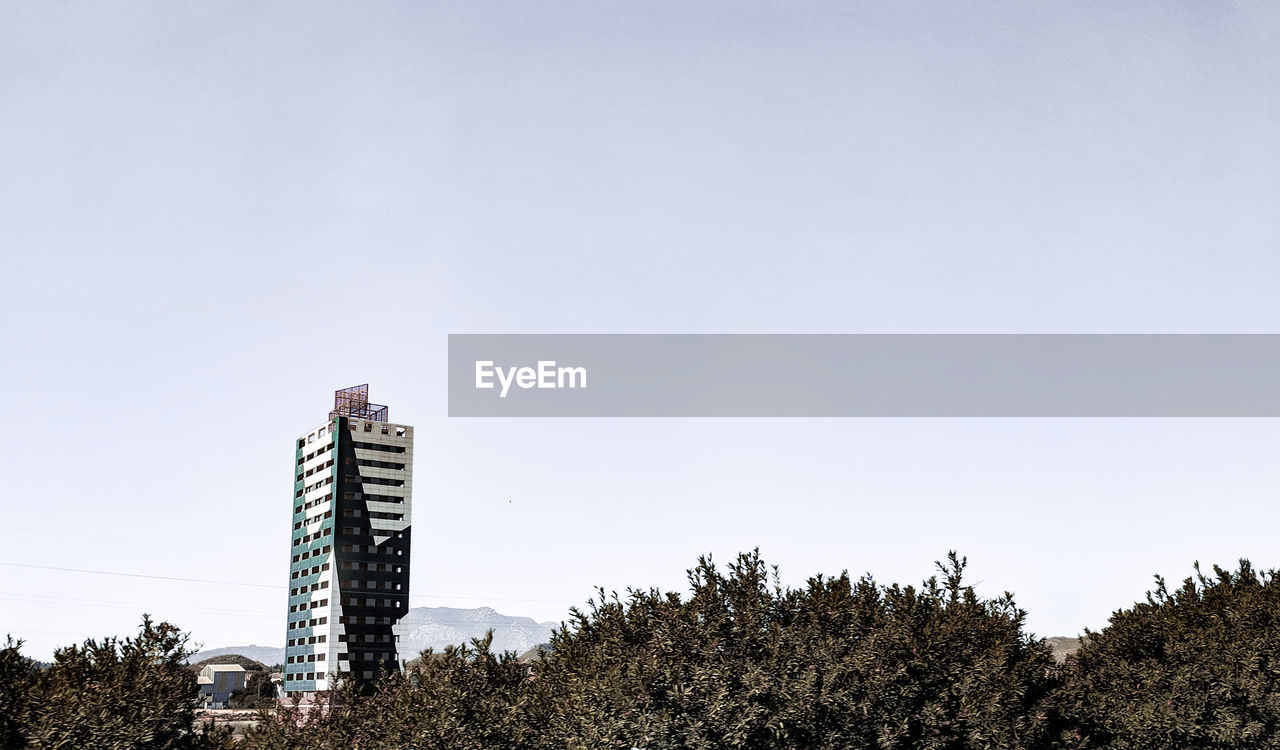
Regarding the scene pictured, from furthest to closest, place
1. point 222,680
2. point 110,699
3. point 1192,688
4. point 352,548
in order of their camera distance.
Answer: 1. point 222,680
2. point 352,548
3. point 1192,688
4. point 110,699

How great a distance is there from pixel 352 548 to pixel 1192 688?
5083 inches

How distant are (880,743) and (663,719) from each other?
5331 mm

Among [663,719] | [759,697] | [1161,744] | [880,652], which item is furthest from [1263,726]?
[663,719]

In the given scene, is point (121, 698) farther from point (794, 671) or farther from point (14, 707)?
point (794, 671)

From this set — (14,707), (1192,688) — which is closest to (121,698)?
(14,707)

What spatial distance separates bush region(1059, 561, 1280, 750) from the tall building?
121 meters

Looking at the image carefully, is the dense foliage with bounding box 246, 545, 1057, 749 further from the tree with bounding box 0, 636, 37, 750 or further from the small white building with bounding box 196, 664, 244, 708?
the small white building with bounding box 196, 664, 244, 708

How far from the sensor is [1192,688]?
2997 centimetres

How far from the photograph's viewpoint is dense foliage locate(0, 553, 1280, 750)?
1902cm

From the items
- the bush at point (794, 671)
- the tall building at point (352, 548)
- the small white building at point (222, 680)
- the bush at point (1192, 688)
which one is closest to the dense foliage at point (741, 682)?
the bush at point (794, 671)

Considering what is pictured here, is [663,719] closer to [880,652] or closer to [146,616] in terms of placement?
[880,652]

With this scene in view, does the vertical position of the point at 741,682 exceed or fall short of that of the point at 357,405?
it falls short

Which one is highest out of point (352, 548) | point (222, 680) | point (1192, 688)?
point (352, 548)

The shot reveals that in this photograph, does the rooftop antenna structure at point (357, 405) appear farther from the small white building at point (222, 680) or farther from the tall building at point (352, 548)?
the small white building at point (222, 680)
